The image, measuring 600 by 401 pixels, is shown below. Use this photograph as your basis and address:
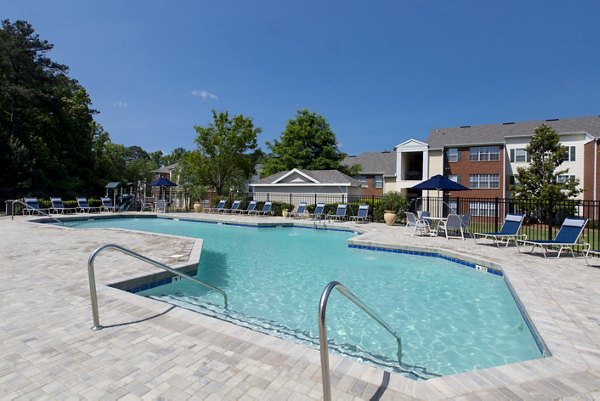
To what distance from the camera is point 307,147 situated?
129ft

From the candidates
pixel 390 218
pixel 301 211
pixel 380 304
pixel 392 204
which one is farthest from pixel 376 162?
pixel 380 304

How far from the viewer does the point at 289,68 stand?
23.9 meters

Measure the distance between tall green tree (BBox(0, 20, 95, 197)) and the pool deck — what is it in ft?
81.3

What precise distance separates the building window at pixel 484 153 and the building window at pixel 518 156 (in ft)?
6.26

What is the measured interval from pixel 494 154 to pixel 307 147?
19696 mm

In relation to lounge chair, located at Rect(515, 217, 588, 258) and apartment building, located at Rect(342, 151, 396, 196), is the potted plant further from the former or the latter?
apartment building, located at Rect(342, 151, 396, 196)

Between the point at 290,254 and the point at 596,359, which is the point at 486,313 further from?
the point at 290,254

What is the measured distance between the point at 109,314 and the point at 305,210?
17210 mm

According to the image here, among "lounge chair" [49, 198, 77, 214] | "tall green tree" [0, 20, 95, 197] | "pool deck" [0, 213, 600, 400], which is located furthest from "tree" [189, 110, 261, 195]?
"pool deck" [0, 213, 600, 400]

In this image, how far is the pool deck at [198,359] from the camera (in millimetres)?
2447

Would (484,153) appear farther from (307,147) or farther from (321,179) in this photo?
(307,147)

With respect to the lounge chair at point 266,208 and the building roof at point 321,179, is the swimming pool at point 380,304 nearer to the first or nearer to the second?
the lounge chair at point 266,208

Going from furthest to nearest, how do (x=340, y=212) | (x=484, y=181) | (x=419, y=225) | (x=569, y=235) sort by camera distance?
1. (x=484, y=181)
2. (x=340, y=212)
3. (x=419, y=225)
4. (x=569, y=235)

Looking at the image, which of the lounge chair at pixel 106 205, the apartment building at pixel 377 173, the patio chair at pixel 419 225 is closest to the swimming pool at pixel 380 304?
the patio chair at pixel 419 225
